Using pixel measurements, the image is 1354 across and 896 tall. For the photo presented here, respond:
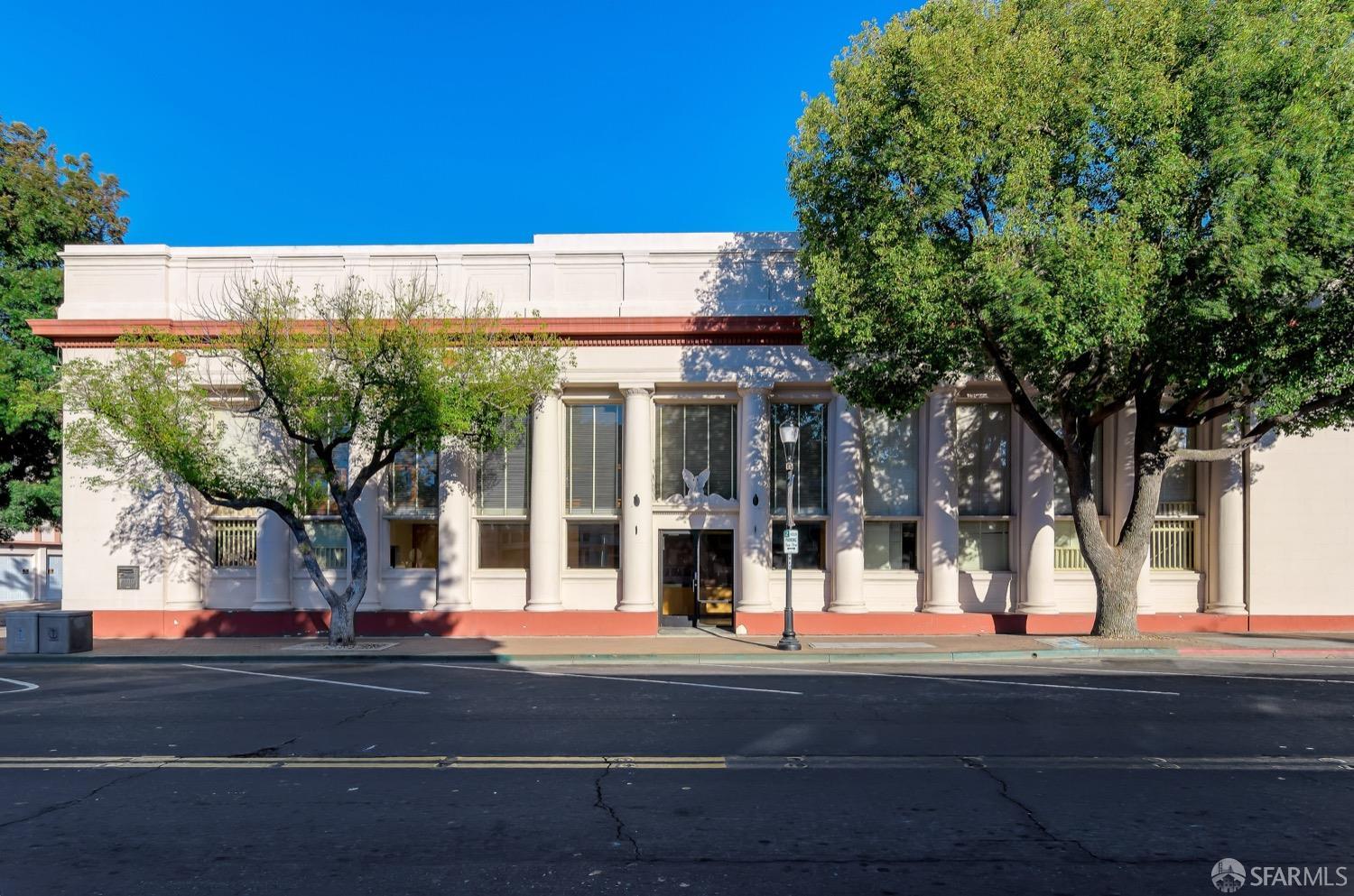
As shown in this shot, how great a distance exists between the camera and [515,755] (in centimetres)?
870

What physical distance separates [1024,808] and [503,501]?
52.5 feet

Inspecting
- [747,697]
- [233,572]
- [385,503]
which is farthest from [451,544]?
[747,697]

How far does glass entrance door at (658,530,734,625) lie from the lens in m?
21.1

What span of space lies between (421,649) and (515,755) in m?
9.77

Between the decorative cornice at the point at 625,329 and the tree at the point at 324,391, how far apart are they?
42.0 inches

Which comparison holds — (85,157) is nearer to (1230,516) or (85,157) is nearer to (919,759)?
(919,759)

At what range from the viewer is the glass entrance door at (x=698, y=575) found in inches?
832

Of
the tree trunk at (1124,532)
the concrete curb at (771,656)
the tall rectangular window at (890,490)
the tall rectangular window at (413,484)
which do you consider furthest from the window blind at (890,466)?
the tall rectangular window at (413,484)

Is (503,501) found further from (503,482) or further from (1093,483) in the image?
(1093,483)

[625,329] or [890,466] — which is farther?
[890,466]

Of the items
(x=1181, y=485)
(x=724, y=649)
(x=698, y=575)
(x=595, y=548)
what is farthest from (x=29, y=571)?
(x=1181, y=485)

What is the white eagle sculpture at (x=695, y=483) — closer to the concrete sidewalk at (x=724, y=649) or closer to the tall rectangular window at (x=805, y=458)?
the tall rectangular window at (x=805, y=458)

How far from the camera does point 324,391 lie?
54.9 ft

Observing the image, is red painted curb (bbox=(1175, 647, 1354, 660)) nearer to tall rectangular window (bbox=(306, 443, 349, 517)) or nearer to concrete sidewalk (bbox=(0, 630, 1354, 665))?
concrete sidewalk (bbox=(0, 630, 1354, 665))
